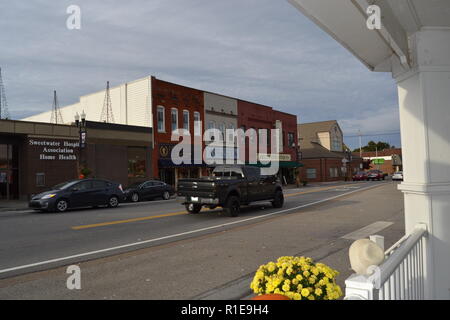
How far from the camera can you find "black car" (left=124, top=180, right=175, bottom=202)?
21.1 meters

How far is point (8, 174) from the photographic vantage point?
2391 cm

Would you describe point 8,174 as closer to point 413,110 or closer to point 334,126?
point 413,110

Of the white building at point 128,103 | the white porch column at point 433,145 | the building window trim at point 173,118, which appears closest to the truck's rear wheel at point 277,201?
the white porch column at point 433,145

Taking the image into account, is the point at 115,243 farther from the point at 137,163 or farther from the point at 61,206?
the point at 137,163

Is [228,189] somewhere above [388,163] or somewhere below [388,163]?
below

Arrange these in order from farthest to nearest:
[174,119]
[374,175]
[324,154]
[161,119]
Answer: [324,154] < [374,175] < [174,119] < [161,119]

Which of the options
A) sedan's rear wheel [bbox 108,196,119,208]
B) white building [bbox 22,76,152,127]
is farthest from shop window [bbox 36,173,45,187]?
white building [bbox 22,76,152,127]

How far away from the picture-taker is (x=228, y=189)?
13.2m

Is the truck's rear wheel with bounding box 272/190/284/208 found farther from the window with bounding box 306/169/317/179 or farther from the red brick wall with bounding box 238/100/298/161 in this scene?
the window with bounding box 306/169/317/179

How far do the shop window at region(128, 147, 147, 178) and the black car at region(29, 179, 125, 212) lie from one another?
10.8 meters

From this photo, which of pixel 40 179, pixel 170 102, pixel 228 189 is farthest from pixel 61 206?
pixel 170 102

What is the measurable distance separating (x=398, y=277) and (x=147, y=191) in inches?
787

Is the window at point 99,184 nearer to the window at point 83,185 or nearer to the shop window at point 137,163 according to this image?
the window at point 83,185

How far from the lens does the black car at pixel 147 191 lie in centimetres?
2109
